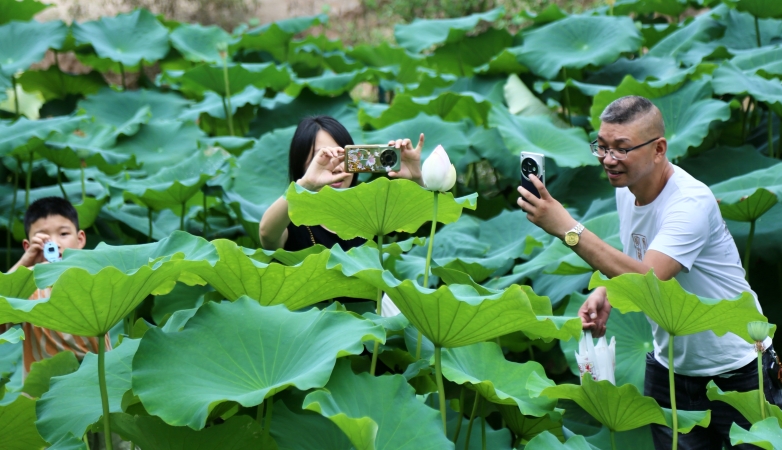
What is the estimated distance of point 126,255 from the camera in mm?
2104

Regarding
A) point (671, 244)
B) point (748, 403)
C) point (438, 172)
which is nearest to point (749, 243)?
point (671, 244)

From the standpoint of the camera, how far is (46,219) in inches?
114

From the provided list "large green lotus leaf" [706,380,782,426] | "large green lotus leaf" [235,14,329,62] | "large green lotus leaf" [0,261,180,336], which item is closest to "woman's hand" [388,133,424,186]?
"large green lotus leaf" [0,261,180,336]

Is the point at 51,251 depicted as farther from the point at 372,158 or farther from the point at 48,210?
the point at 372,158

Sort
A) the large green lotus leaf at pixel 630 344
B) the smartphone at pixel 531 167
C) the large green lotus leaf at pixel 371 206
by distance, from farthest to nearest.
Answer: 1. the large green lotus leaf at pixel 630 344
2. the smartphone at pixel 531 167
3. the large green lotus leaf at pixel 371 206

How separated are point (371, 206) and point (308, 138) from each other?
26.0 inches

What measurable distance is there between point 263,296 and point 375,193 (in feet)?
1.21

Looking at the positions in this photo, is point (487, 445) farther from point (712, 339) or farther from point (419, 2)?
point (419, 2)

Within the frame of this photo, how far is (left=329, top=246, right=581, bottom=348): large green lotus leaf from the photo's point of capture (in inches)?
69.1

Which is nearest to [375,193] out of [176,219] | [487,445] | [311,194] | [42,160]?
[311,194]

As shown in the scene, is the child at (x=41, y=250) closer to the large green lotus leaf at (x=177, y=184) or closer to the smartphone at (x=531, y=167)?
the large green lotus leaf at (x=177, y=184)

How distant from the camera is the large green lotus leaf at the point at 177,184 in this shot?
12.0ft

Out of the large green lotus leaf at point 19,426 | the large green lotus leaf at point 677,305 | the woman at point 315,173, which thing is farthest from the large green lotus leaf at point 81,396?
the large green lotus leaf at point 677,305

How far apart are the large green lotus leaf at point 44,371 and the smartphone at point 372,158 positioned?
37.2 inches
